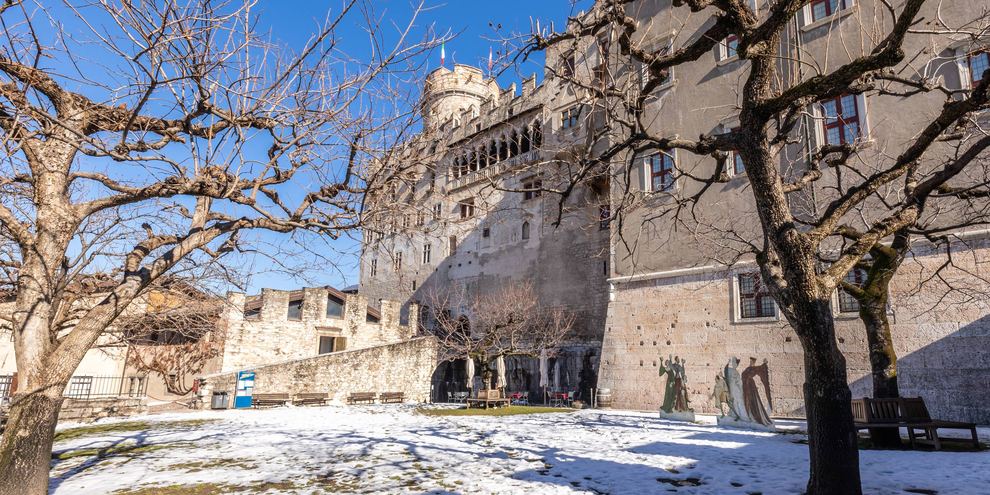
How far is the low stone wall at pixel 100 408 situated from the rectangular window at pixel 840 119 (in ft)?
71.1

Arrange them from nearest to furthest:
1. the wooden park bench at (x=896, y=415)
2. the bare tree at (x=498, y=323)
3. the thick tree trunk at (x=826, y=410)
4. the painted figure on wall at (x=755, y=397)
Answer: the thick tree trunk at (x=826, y=410)
the wooden park bench at (x=896, y=415)
the painted figure on wall at (x=755, y=397)
the bare tree at (x=498, y=323)

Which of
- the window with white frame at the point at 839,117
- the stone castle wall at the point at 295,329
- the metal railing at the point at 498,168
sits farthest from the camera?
the metal railing at the point at 498,168

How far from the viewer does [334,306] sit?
85.4 feet

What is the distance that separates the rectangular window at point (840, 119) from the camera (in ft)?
47.3

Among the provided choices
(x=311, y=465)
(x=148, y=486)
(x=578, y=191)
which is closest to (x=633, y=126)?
(x=311, y=465)

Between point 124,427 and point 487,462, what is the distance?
9463 millimetres

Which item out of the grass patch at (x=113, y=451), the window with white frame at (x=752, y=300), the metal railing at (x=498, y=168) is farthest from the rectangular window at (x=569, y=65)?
the metal railing at (x=498, y=168)

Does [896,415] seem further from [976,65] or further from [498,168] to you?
[498,168]

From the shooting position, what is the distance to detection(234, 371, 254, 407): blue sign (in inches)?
A: 712

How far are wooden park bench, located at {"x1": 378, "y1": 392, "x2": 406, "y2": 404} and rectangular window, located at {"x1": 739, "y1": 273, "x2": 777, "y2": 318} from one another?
1500 centimetres

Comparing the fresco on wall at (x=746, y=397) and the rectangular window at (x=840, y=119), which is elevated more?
the rectangular window at (x=840, y=119)

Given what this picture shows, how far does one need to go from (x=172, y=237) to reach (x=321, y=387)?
668 inches

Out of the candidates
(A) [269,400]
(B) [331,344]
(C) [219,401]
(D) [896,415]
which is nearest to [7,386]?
(C) [219,401]

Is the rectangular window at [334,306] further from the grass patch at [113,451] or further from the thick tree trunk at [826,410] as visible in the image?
the thick tree trunk at [826,410]
